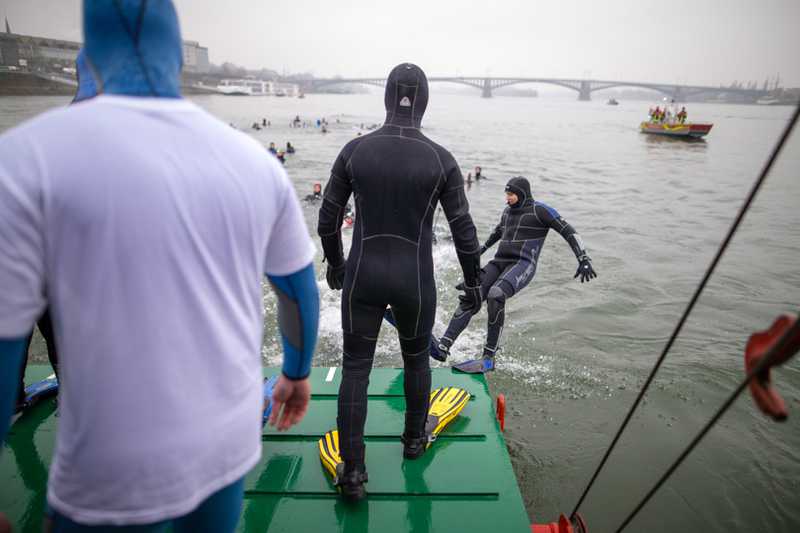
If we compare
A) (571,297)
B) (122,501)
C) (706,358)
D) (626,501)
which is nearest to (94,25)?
(122,501)

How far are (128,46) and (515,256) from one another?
4.43 meters

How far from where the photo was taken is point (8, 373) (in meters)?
0.97

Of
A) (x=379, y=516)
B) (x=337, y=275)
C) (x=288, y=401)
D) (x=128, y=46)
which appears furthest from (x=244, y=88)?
(x=128, y=46)

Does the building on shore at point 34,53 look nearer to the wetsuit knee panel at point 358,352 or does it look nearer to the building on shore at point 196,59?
the building on shore at point 196,59

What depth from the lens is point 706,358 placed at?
6617 mm

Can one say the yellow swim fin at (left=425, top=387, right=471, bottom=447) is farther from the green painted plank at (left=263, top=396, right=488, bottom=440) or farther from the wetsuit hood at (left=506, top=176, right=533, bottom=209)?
the wetsuit hood at (left=506, top=176, right=533, bottom=209)

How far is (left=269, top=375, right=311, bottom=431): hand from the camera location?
1.64m

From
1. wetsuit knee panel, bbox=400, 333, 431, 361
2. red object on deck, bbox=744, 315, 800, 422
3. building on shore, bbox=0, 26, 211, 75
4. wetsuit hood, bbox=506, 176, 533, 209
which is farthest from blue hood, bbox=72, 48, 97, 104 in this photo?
building on shore, bbox=0, 26, 211, 75

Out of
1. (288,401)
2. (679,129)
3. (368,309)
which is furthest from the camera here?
(679,129)

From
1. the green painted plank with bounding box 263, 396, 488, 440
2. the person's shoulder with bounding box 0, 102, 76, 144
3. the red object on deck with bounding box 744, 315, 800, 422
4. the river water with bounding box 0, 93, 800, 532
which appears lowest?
the river water with bounding box 0, 93, 800, 532

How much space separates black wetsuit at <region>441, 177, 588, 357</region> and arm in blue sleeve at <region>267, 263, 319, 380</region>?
3.21 meters

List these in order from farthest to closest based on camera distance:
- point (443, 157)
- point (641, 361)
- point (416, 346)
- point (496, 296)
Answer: point (641, 361) → point (496, 296) → point (416, 346) → point (443, 157)

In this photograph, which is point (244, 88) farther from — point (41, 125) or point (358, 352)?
point (41, 125)

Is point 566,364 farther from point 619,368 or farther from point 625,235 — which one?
point 625,235
